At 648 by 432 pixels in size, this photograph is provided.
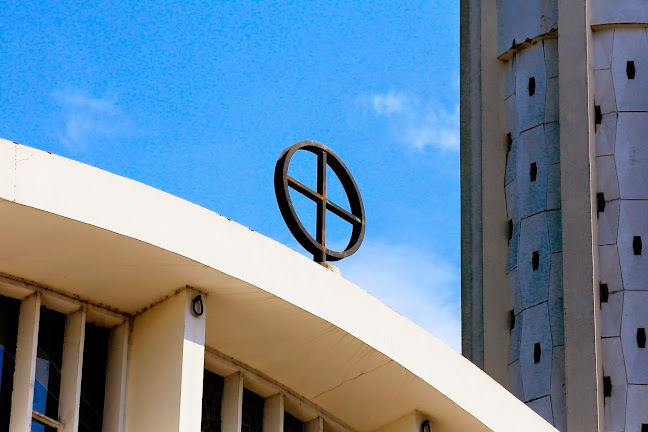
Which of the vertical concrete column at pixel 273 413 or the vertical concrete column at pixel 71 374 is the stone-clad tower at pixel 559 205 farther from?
the vertical concrete column at pixel 71 374

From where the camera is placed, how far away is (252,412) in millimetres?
17672

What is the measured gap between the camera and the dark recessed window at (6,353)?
15.2 meters

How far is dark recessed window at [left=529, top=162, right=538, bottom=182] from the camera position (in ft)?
158

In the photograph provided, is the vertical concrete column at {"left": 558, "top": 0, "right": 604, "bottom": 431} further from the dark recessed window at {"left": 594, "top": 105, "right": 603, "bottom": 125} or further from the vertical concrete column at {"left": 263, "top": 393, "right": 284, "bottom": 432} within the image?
the vertical concrete column at {"left": 263, "top": 393, "right": 284, "bottom": 432}

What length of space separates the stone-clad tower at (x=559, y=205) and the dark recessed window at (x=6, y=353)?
97.5ft

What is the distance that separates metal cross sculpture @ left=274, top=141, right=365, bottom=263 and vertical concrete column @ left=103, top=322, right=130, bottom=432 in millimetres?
1973

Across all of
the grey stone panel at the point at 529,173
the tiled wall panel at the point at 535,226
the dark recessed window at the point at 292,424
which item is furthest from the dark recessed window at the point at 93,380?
the grey stone panel at the point at 529,173

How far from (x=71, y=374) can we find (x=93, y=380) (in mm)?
454

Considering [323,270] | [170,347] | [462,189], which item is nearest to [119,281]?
[170,347]

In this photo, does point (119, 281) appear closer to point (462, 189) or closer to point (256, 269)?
point (256, 269)

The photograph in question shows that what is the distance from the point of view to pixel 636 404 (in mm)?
45594

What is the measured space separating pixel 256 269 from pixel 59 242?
6.12 ft

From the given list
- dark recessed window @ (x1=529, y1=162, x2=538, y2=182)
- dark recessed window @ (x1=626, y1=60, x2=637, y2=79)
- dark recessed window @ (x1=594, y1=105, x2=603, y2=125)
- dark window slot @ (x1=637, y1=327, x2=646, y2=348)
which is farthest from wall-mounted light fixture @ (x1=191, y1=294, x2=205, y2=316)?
dark recessed window @ (x1=626, y1=60, x2=637, y2=79)

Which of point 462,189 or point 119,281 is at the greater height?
point 462,189
